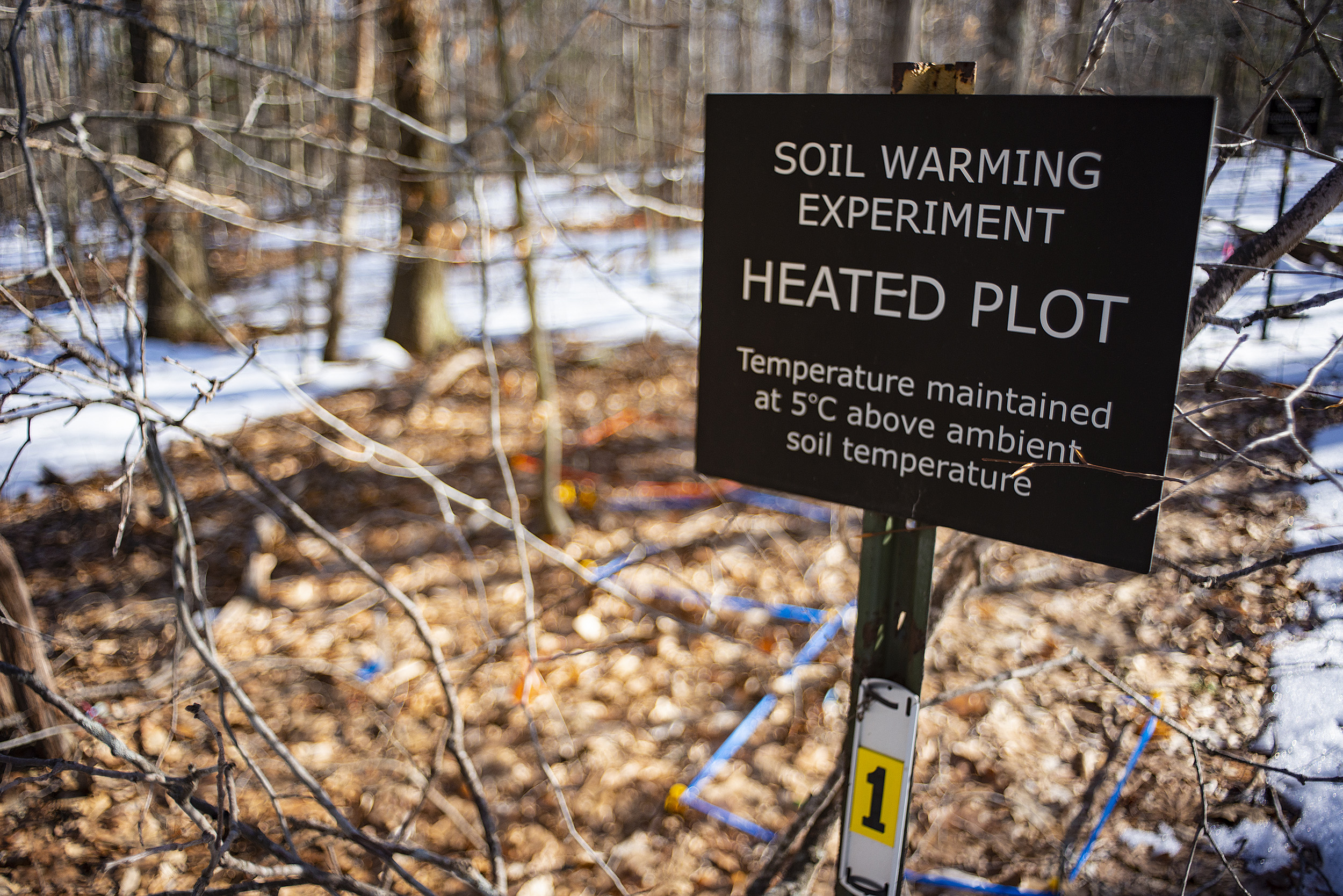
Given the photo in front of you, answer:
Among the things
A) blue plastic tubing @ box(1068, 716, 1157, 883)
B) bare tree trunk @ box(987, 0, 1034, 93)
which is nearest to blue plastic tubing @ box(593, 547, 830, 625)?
blue plastic tubing @ box(1068, 716, 1157, 883)

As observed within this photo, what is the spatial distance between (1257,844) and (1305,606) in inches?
23.8

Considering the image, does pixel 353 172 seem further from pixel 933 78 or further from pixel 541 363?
pixel 933 78

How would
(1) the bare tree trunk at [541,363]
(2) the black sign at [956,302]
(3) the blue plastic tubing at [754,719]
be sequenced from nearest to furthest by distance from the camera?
(2) the black sign at [956,302]
(3) the blue plastic tubing at [754,719]
(1) the bare tree trunk at [541,363]

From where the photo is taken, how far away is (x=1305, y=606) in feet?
7.22

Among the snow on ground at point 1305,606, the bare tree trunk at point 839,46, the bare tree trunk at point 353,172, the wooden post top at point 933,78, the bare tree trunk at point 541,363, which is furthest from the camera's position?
the bare tree trunk at point 839,46

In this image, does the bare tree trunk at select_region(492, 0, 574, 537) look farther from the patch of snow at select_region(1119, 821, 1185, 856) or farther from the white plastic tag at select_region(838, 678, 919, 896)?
the patch of snow at select_region(1119, 821, 1185, 856)

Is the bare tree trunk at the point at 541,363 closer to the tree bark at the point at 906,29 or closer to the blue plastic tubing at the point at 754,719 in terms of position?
the blue plastic tubing at the point at 754,719

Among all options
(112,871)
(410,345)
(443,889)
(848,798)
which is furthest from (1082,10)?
(410,345)

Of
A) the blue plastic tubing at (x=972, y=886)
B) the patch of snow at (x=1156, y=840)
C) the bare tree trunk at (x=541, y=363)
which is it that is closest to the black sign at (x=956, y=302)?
the patch of snow at (x=1156, y=840)

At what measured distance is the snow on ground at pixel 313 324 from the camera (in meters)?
5.22

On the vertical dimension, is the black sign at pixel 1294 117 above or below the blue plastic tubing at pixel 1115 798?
above

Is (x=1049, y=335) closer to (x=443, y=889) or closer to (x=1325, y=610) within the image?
(x=1325, y=610)

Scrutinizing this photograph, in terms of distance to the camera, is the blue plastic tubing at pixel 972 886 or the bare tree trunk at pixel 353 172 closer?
the blue plastic tubing at pixel 972 886

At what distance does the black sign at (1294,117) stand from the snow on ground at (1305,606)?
0.06m
